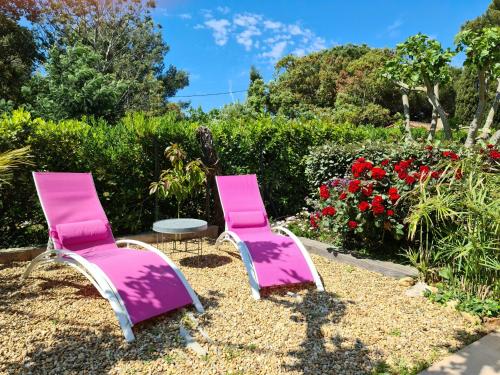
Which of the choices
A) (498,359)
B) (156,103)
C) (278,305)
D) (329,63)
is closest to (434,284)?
(498,359)

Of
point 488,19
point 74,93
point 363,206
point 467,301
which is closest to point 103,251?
point 363,206

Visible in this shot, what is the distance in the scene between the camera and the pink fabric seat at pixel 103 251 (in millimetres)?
3344

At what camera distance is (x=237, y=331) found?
3.31m

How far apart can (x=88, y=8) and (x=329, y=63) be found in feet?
59.7

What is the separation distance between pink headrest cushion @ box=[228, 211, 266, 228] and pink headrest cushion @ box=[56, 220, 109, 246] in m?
1.65

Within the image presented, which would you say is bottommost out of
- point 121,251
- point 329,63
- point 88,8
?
point 121,251

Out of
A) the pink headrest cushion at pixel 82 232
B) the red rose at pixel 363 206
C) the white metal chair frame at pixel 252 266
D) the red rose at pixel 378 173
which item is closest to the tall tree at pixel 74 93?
the pink headrest cushion at pixel 82 232

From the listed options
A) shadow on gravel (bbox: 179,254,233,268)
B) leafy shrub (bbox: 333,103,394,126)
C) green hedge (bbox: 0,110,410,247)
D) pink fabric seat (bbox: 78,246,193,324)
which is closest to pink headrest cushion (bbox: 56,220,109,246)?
pink fabric seat (bbox: 78,246,193,324)

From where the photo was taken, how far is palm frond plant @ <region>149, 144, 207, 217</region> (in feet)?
18.5

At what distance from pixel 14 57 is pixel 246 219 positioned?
20.1 m

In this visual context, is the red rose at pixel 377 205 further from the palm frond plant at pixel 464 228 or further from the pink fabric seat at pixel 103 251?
the pink fabric seat at pixel 103 251

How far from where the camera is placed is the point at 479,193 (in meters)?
3.97

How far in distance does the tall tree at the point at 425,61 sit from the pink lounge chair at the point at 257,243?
4140mm

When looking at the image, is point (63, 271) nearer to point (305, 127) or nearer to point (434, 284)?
point (434, 284)
